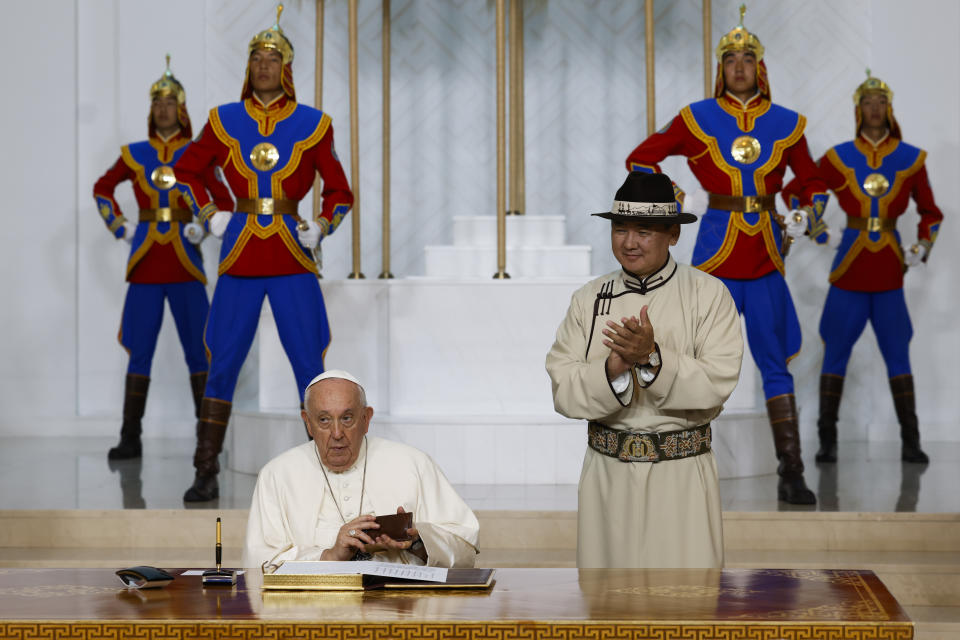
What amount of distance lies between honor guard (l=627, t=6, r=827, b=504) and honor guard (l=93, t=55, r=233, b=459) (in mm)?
2610

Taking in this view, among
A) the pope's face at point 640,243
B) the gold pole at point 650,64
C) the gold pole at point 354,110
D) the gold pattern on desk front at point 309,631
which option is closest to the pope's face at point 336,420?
the pope's face at point 640,243

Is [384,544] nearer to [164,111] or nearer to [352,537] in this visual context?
[352,537]

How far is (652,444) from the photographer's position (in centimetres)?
341

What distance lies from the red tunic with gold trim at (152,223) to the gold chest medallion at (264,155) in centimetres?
147

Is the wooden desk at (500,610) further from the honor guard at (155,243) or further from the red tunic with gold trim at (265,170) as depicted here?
the honor guard at (155,243)

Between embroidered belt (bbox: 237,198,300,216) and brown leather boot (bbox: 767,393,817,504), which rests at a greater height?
embroidered belt (bbox: 237,198,300,216)

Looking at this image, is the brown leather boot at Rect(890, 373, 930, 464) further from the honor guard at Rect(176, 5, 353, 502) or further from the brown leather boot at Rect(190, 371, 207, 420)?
the brown leather boot at Rect(190, 371, 207, 420)

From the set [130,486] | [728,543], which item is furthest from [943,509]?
[130,486]

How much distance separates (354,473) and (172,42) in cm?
531

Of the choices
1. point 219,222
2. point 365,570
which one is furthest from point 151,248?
point 365,570

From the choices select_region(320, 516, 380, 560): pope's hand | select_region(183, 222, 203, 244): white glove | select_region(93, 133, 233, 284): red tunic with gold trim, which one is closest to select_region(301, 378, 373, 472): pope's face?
select_region(320, 516, 380, 560): pope's hand

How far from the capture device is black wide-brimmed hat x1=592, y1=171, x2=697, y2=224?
11.0ft

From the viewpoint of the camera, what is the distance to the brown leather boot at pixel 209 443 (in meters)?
5.34

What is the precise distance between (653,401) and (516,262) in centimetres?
323
